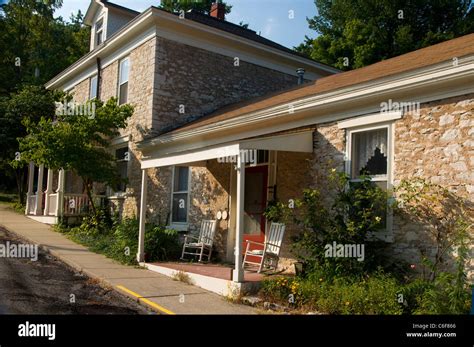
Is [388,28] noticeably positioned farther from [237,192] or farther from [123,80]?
[237,192]

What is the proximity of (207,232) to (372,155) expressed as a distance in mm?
4847

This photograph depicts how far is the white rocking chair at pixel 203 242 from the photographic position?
35.9ft

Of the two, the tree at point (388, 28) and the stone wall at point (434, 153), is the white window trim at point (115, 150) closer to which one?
the stone wall at point (434, 153)

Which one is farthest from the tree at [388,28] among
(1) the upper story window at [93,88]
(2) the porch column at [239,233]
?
(2) the porch column at [239,233]

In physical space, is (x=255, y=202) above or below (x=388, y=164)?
below

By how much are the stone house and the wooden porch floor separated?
0.64m

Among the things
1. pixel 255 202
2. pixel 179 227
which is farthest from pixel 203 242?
pixel 179 227

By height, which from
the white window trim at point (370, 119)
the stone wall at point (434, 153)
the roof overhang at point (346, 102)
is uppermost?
the roof overhang at point (346, 102)

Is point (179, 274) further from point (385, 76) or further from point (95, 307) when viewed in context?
point (385, 76)

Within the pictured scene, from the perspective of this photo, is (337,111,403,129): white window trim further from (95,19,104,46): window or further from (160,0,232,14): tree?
(160,0,232,14): tree

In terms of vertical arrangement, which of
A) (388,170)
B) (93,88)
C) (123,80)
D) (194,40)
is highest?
(194,40)

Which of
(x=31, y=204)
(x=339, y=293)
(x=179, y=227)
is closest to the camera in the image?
(x=339, y=293)

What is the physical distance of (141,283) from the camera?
28.4ft

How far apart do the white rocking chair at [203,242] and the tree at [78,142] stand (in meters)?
3.84
